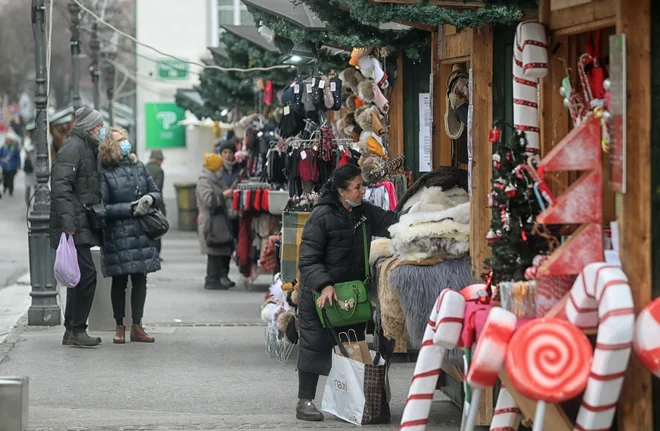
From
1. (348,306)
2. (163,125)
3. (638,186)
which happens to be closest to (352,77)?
(348,306)

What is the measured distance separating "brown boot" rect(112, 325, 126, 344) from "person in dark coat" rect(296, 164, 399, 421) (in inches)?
140

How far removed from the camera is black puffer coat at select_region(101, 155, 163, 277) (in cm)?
1097

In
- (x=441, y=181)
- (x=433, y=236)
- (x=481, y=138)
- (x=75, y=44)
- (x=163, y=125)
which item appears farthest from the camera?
(x=163, y=125)

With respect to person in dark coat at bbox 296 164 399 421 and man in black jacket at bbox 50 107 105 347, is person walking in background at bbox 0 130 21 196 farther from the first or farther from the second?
person in dark coat at bbox 296 164 399 421

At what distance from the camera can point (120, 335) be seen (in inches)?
449

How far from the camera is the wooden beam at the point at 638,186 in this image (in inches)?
213

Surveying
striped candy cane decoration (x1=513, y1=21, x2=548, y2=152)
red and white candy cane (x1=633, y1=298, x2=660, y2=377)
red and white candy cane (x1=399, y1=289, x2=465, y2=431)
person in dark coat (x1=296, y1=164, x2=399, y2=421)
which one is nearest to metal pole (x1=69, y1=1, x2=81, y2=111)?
person in dark coat (x1=296, y1=164, x2=399, y2=421)

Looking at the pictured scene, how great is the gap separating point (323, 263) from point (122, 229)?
10.9ft

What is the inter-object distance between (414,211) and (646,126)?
3.03 m

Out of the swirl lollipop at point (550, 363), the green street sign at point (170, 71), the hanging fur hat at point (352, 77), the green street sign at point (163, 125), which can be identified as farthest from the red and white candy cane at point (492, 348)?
the green street sign at point (163, 125)

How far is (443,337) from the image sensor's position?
601cm

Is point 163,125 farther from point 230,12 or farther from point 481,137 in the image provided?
point 481,137

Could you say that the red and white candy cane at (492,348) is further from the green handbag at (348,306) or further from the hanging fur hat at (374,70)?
the hanging fur hat at (374,70)

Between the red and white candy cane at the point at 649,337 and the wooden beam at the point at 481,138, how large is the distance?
2.39m
